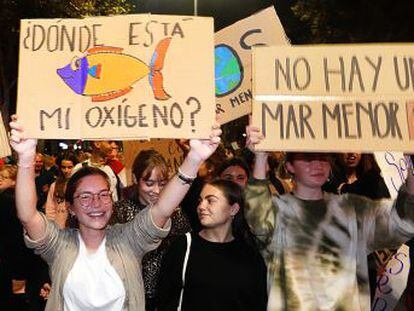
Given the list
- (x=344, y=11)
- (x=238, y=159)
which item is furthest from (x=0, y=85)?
(x=238, y=159)

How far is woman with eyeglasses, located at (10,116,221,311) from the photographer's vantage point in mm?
3238

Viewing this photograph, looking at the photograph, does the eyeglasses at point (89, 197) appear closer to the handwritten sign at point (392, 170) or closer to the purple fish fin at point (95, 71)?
the purple fish fin at point (95, 71)

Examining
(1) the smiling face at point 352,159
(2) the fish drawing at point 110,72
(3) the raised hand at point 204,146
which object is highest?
(2) the fish drawing at point 110,72

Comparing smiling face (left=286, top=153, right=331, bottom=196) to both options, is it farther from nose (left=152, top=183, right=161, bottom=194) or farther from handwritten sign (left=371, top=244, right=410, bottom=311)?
handwritten sign (left=371, top=244, right=410, bottom=311)

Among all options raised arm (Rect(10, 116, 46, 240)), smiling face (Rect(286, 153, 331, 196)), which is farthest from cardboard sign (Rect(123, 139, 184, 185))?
raised arm (Rect(10, 116, 46, 240))

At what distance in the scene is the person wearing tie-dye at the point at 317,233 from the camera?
3451mm

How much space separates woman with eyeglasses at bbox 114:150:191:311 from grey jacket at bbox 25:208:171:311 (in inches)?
28.1

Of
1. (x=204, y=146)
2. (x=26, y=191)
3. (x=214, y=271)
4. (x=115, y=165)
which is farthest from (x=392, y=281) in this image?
(x=115, y=165)

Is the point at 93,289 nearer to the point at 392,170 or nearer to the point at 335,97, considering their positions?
the point at 335,97

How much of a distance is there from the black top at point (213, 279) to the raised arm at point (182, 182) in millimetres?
446

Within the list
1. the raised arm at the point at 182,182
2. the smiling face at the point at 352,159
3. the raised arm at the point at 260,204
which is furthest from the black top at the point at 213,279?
the smiling face at the point at 352,159

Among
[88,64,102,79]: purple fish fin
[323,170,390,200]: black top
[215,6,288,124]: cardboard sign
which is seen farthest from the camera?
[323,170,390,200]: black top

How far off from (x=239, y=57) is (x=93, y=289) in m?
2.58

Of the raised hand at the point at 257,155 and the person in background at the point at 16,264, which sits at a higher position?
the raised hand at the point at 257,155
